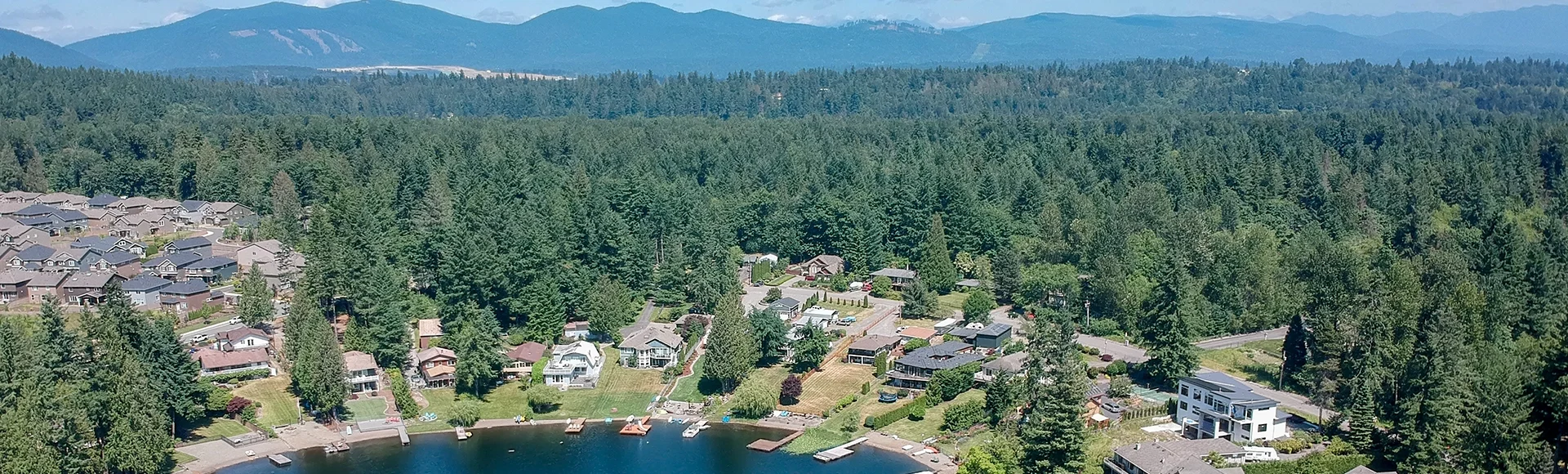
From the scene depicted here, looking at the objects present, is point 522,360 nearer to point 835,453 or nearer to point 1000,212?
point 835,453

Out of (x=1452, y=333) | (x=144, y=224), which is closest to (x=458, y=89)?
(x=144, y=224)

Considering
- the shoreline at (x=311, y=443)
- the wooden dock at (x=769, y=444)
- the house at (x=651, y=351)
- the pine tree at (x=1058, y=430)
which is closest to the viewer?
the pine tree at (x=1058, y=430)

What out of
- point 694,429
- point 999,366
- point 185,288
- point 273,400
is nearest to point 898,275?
point 999,366

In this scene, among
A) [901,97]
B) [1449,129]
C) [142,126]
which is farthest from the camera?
[901,97]

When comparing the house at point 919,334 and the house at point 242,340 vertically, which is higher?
the house at point 242,340

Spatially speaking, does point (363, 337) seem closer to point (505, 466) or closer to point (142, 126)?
point (505, 466)

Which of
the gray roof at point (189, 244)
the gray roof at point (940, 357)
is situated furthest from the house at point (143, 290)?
the gray roof at point (940, 357)

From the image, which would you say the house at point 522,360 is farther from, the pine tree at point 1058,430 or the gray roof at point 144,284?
the pine tree at point 1058,430

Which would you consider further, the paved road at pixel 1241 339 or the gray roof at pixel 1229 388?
the paved road at pixel 1241 339
